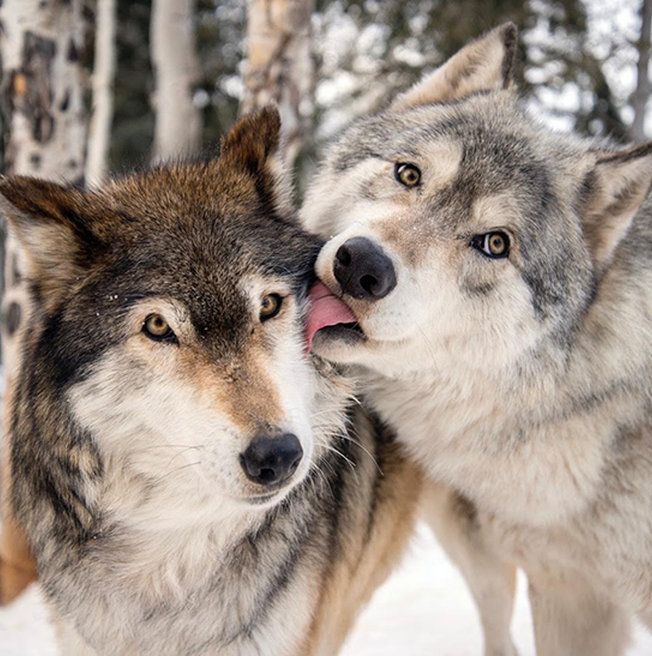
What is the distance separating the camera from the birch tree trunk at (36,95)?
16.1 ft

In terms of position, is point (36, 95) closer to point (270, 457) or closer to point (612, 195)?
point (612, 195)

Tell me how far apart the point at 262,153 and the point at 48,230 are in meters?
0.76

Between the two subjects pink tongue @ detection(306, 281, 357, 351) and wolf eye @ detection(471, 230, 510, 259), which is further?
wolf eye @ detection(471, 230, 510, 259)

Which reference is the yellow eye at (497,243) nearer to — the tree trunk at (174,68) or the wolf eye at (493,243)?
the wolf eye at (493,243)

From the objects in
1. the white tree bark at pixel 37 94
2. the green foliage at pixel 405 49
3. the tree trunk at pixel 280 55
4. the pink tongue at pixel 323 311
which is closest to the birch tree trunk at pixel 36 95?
the white tree bark at pixel 37 94

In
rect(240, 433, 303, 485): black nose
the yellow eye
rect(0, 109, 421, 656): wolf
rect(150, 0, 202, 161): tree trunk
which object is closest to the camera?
rect(240, 433, 303, 485): black nose

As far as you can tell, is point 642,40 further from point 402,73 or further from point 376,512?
point 376,512

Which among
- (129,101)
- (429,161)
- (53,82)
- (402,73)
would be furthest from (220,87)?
(429,161)

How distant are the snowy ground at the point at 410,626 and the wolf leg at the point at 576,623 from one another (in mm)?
472

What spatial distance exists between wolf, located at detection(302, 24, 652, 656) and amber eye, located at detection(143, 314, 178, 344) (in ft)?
1.70

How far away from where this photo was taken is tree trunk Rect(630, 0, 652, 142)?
9.69 m

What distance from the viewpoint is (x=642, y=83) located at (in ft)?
32.0

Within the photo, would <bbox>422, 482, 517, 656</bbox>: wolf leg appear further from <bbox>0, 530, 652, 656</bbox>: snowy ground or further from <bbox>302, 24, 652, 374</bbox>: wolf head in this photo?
<bbox>302, 24, 652, 374</bbox>: wolf head

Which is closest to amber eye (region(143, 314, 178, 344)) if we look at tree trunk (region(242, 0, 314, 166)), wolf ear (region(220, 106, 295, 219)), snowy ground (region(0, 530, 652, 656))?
wolf ear (region(220, 106, 295, 219))
